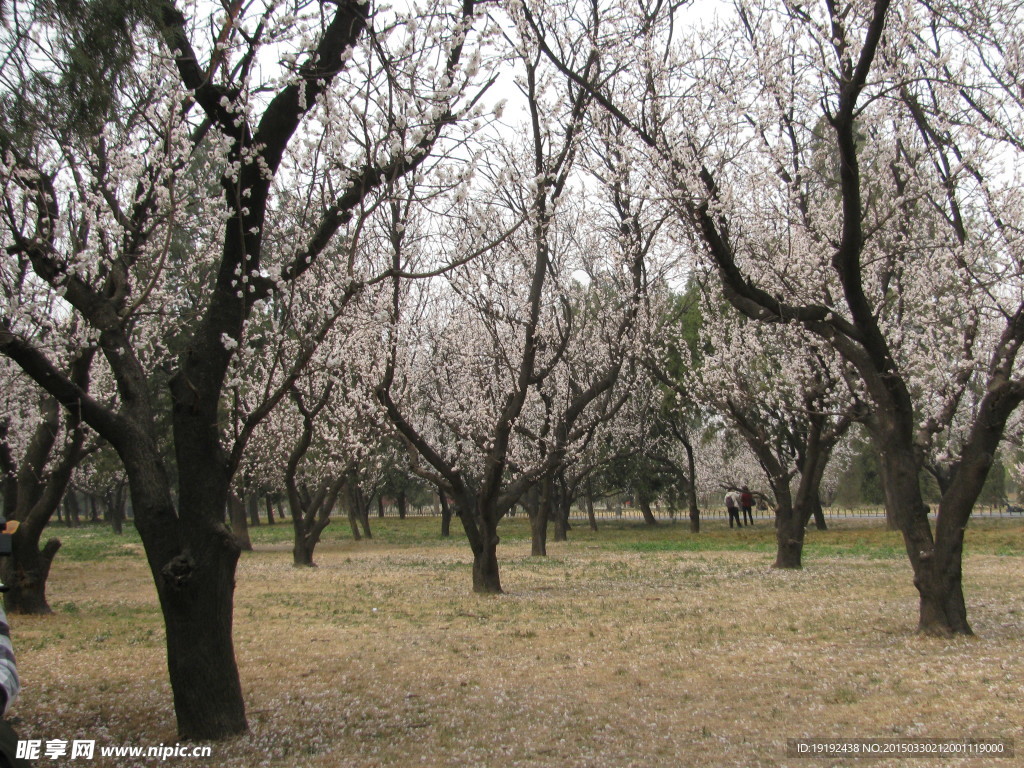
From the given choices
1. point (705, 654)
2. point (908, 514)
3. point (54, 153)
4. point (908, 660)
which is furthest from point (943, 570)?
point (54, 153)

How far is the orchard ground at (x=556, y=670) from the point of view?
5.25m

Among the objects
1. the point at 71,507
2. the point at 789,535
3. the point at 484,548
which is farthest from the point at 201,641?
the point at 71,507

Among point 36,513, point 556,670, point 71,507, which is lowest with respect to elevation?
point 556,670

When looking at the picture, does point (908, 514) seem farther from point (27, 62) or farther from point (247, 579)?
point (247, 579)

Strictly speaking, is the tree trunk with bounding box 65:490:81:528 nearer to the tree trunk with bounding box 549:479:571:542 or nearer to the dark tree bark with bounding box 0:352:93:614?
the tree trunk with bounding box 549:479:571:542

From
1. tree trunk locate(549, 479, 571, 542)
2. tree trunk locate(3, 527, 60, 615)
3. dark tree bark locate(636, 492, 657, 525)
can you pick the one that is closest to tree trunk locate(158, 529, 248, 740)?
tree trunk locate(3, 527, 60, 615)

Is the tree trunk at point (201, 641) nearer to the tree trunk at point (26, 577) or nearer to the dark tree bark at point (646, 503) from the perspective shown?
the tree trunk at point (26, 577)

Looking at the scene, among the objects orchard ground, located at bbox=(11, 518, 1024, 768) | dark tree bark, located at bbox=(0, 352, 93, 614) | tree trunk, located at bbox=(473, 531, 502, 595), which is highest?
dark tree bark, located at bbox=(0, 352, 93, 614)

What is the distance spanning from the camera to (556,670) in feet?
24.5

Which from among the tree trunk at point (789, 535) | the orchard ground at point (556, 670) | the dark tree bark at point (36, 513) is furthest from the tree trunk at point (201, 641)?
the tree trunk at point (789, 535)

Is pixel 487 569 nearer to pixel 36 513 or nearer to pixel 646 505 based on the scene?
pixel 36 513

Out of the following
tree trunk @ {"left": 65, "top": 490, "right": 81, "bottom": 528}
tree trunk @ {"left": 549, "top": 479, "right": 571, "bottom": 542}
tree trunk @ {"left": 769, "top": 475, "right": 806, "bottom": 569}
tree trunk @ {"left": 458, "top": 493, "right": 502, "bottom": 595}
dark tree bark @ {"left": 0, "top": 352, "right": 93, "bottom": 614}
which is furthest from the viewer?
tree trunk @ {"left": 65, "top": 490, "right": 81, "bottom": 528}

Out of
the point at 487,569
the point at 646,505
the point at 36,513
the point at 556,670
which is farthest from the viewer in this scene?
the point at 646,505

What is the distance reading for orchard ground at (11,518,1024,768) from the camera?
5.25 metres
